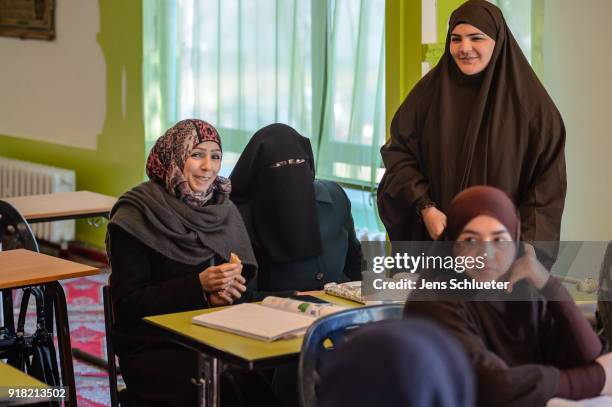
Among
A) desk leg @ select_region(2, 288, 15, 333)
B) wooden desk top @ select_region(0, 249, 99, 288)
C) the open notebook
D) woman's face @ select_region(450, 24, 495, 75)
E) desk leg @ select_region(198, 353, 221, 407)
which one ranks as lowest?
desk leg @ select_region(2, 288, 15, 333)

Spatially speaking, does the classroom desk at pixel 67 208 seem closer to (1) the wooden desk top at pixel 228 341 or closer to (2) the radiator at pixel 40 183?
(2) the radiator at pixel 40 183

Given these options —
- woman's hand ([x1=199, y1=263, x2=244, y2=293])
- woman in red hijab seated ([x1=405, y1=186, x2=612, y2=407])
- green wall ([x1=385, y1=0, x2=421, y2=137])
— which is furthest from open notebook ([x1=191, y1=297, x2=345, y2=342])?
green wall ([x1=385, y1=0, x2=421, y2=137])

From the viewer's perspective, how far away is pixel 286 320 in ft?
8.20

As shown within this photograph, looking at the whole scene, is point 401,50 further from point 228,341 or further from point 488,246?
point 488,246

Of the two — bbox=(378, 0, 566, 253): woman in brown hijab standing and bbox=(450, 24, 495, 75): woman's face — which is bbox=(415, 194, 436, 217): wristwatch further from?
bbox=(450, 24, 495, 75): woman's face

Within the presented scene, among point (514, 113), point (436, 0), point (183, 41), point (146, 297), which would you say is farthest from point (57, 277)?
point (183, 41)

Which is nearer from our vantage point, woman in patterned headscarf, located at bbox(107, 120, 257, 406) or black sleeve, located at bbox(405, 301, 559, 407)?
black sleeve, located at bbox(405, 301, 559, 407)

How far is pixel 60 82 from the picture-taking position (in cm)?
698

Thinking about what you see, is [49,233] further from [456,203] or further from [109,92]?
[456,203]

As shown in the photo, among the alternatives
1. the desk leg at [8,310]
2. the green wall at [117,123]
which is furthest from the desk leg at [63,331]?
the green wall at [117,123]

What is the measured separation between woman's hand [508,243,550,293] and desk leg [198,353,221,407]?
1076mm

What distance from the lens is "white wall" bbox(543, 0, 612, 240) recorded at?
3.75m

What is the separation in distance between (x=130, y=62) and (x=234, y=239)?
3.40m

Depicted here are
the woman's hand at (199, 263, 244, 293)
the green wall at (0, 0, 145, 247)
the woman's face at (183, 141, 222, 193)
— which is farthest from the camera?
the green wall at (0, 0, 145, 247)
